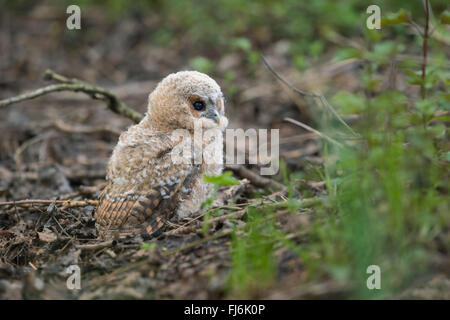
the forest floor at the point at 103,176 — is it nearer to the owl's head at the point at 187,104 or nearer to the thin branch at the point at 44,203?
the thin branch at the point at 44,203

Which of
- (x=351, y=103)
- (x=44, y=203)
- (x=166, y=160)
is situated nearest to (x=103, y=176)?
(x=44, y=203)

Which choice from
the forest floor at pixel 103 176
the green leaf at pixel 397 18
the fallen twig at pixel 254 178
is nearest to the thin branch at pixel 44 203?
the forest floor at pixel 103 176

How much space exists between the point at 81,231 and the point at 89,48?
808 cm

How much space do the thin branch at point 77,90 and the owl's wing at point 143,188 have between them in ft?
4.35

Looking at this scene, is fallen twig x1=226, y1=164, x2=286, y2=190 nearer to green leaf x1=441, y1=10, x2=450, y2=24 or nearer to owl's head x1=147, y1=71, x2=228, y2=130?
owl's head x1=147, y1=71, x2=228, y2=130

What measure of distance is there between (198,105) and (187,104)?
115mm

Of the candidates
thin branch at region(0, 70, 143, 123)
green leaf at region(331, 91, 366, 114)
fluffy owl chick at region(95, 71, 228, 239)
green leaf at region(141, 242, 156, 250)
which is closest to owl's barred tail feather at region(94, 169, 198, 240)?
fluffy owl chick at region(95, 71, 228, 239)

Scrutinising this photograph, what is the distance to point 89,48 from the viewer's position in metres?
11.4

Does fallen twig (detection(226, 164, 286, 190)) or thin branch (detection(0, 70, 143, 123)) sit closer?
fallen twig (detection(226, 164, 286, 190))

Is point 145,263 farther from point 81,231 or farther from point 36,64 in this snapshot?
point 36,64

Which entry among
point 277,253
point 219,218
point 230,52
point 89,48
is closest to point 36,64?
point 89,48

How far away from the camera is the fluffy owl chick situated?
409 cm

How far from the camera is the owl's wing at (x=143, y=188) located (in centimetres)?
405

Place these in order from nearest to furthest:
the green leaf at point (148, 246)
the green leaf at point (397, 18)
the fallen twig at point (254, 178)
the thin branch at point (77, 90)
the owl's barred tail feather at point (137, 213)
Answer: the green leaf at point (148, 246) < the owl's barred tail feather at point (137, 213) < the green leaf at point (397, 18) < the fallen twig at point (254, 178) < the thin branch at point (77, 90)
